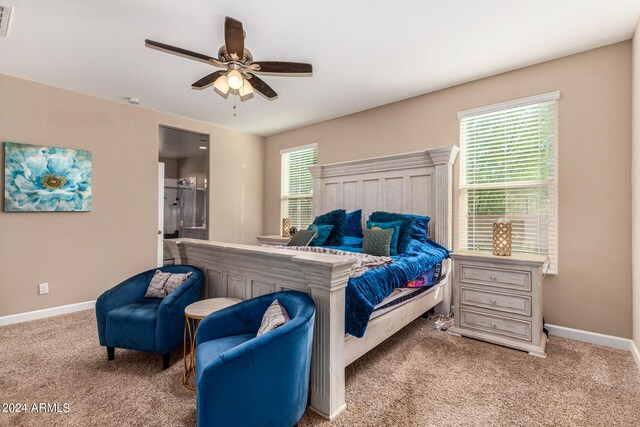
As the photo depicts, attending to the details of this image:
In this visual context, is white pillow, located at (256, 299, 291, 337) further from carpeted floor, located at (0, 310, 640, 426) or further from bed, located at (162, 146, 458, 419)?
carpeted floor, located at (0, 310, 640, 426)

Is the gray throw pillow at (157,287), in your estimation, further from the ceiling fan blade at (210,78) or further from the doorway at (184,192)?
the doorway at (184,192)

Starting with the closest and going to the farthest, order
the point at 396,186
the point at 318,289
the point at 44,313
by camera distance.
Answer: the point at 318,289 < the point at 44,313 < the point at 396,186

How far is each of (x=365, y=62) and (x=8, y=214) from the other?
4.13 m

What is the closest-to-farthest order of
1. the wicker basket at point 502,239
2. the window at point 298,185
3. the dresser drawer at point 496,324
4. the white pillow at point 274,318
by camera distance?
the white pillow at point 274,318
the dresser drawer at point 496,324
the wicker basket at point 502,239
the window at point 298,185

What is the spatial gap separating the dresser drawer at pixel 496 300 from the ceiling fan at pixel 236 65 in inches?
95.9

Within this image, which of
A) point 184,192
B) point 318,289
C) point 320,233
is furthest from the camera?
point 184,192

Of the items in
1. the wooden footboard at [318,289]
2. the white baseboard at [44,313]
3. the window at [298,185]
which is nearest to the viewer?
the wooden footboard at [318,289]

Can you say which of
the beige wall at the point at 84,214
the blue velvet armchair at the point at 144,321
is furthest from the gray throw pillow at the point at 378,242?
the beige wall at the point at 84,214

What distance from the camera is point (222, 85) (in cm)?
250

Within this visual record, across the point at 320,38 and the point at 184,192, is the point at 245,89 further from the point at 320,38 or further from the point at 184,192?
the point at 184,192

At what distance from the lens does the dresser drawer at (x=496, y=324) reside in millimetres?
2586

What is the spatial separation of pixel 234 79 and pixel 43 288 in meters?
3.34

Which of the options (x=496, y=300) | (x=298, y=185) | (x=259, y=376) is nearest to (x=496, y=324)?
(x=496, y=300)

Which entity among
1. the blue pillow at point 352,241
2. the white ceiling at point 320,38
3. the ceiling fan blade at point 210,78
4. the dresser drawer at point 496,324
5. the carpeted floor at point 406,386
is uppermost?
the white ceiling at point 320,38
